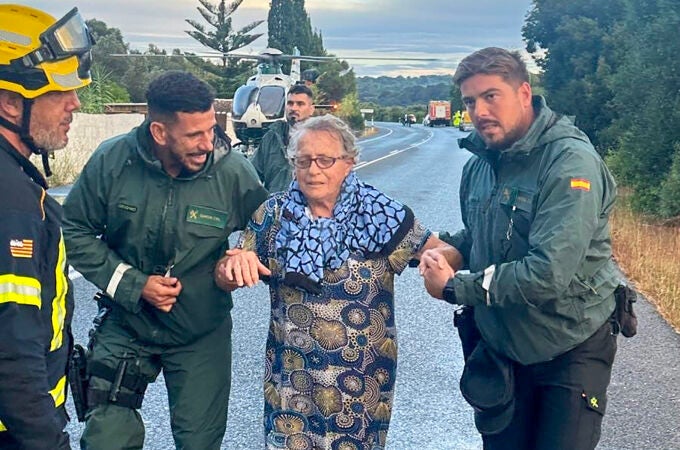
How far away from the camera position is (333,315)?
3217 millimetres

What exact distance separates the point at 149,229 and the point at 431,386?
2.76m

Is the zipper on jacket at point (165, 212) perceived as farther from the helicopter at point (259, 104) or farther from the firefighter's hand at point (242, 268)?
the helicopter at point (259, 104)

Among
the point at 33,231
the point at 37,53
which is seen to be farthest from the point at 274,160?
the point at 33,231

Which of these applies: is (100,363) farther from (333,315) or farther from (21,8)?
(21,8)

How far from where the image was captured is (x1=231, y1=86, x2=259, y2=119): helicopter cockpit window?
70.7 feet

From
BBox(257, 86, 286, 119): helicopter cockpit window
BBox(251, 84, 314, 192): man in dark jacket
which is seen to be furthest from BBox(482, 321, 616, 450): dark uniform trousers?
BBox(257, 86, 286, 119): helicopter cockpit window

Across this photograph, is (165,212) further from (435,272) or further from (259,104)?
(259,104)

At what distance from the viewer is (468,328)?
353 centimetres

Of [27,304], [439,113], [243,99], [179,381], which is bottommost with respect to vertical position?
[439,113]

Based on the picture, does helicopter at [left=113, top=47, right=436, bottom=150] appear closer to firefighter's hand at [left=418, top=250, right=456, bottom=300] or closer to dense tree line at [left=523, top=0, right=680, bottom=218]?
dense tree line at [left=523, top=0, right=680, bottom=218]

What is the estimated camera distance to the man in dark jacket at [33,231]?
216cm

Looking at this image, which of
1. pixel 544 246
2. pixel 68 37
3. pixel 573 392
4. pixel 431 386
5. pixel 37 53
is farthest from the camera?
pixel 431 386

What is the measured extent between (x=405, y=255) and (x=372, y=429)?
704mm

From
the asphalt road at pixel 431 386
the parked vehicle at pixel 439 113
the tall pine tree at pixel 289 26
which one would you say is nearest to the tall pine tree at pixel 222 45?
the tall pine tree at pixel 289 26
